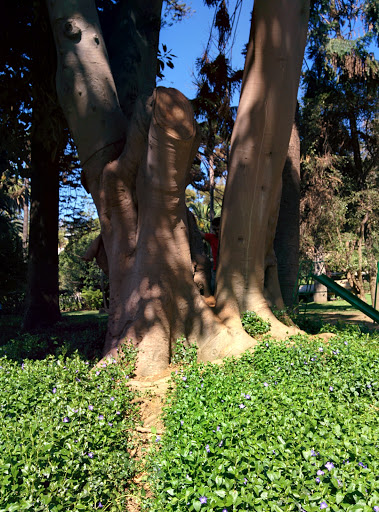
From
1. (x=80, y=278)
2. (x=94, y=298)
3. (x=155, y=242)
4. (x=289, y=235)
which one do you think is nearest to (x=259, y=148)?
(x=155, y=242)

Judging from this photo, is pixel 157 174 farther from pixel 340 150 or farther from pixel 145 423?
pixel 340 150

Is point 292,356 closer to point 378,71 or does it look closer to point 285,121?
point 285,121

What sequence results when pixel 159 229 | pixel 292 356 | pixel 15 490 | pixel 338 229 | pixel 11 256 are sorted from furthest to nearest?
pixel 338 229, pixel 11 256, pixel 159 229, pixel 292 356, pixel 15 490

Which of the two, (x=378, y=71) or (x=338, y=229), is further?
(x=338, y=229)

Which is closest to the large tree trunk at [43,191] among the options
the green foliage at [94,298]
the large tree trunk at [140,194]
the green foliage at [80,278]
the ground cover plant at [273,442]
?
the large tree trunk at [140,194]

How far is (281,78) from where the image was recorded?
17.0 ft

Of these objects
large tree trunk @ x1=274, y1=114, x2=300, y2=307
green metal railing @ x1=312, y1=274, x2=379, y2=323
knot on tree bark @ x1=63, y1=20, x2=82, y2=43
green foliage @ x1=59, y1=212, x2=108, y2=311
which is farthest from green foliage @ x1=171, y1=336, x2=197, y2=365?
green foliage @ x1=59, y1=212, x2=108, y2=311

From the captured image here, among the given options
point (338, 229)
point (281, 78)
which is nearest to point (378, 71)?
point (338, 229)

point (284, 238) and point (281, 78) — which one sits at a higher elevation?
point (281, 78)

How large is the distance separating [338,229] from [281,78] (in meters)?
13.3

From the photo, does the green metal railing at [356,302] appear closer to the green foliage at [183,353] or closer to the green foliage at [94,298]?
the green foliage at [183,353]

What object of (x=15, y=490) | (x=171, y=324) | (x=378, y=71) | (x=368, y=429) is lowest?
(x=15, y=490)

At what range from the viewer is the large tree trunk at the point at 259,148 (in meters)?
5.12

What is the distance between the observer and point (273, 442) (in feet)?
8.13
